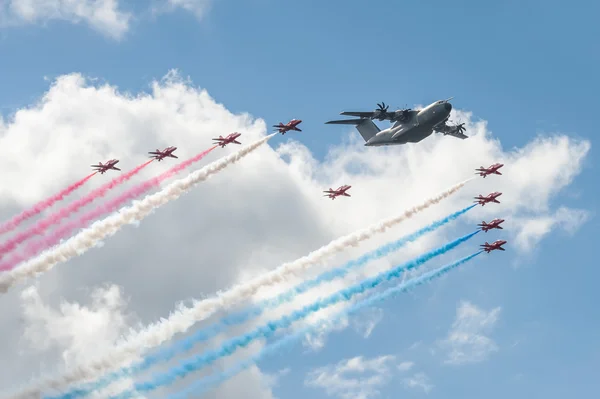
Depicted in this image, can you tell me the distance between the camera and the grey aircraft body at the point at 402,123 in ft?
349

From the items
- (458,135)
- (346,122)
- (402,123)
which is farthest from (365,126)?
(458,135)

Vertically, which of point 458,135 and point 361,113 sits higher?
point 361,113

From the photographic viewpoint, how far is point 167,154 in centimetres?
10238

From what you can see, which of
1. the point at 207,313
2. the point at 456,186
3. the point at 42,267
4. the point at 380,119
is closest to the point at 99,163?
the point at 42,267

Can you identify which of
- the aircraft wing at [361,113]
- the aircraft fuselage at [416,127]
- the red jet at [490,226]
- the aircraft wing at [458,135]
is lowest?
the red jet at [490,226]

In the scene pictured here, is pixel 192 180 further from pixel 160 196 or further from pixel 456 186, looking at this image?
pixel 456 186

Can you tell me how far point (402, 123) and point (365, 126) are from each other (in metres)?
9.35

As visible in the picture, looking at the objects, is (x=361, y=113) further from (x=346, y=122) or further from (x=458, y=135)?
(x=458, y=135)

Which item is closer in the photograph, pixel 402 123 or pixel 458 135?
pixel 402 123

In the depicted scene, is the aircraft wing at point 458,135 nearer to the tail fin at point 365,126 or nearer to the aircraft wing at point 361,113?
the tail fin at point 365,126

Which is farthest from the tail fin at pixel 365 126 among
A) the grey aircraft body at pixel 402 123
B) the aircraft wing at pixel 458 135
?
the aircraft wing at pixel 458 135

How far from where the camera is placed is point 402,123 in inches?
4331

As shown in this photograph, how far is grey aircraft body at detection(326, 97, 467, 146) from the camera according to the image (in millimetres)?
106375

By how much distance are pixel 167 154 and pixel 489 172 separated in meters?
45.5
